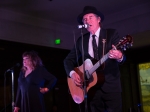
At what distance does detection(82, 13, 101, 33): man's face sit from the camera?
7.31 ft

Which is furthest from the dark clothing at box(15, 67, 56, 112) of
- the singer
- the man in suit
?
the man in suit

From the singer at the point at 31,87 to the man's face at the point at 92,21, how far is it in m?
1.54

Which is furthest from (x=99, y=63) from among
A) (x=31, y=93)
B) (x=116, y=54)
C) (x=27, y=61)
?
(x=27, y=61)

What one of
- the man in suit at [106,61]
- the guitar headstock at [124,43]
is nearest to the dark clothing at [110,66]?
the man in suit at [106,61]

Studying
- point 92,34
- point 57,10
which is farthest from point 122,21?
point 92,34

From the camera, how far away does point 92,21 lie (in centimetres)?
225

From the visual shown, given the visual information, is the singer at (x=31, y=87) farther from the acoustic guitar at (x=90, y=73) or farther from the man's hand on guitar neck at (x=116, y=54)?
the man's hand on guitar neck at (x=116, y=54)

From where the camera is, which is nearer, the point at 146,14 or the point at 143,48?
the point at 146,14

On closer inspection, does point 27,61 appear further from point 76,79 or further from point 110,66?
point 110,66

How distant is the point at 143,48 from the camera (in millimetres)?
6684

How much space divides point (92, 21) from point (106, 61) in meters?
0.42

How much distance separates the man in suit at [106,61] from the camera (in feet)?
6.56

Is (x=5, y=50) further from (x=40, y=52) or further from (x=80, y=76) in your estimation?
(x=80, y=76)

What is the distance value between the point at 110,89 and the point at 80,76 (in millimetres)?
408
